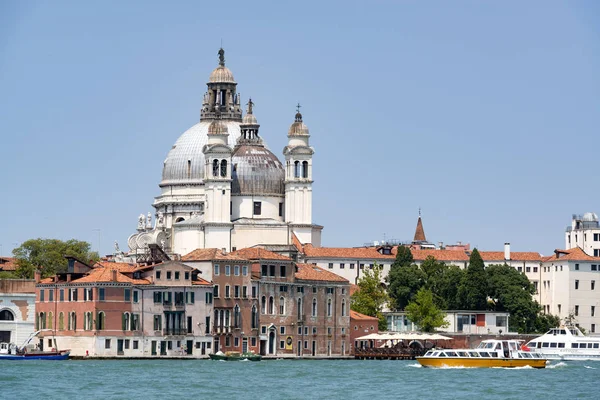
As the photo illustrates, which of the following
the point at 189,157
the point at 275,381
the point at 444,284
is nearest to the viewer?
the point at 275,381

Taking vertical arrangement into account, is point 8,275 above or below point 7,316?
above

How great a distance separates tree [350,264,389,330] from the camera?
137500mm

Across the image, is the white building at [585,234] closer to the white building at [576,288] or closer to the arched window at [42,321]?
the white building at [576,288]

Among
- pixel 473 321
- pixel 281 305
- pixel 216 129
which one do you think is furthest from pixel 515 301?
pixel 216 129

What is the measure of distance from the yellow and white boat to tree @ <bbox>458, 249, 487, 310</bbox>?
28529mm

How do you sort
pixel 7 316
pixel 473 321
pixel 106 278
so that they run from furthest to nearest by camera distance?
pixel 473 321 → pixel 7 316 → pixel 106 278

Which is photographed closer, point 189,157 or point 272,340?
point 272,340

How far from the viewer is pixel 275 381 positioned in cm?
9638

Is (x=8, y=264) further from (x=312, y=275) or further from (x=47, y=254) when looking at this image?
Answer: (x=312, y=275)

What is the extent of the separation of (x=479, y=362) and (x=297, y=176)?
37.7m

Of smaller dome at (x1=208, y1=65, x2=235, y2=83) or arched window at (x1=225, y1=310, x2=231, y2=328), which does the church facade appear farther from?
arched window at (x1=225, y1=310, x2=231, y2=328)

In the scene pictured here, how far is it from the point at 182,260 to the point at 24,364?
18.5 meters

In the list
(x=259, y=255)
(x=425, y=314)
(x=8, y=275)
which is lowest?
(x=425, y=314)

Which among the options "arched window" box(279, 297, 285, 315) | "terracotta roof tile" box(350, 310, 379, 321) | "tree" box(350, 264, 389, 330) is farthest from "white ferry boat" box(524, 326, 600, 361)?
"arched window" box(279, 297, 285, 315)
